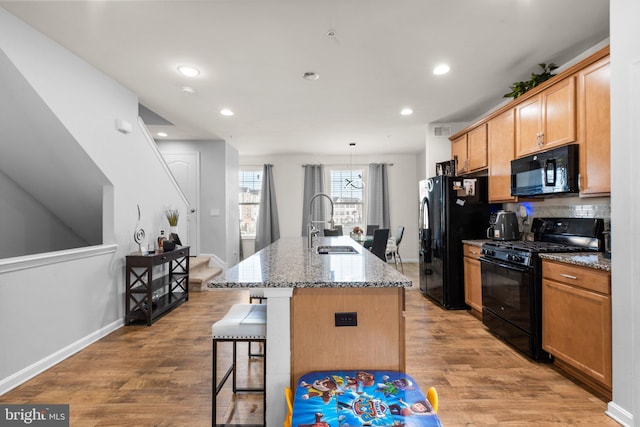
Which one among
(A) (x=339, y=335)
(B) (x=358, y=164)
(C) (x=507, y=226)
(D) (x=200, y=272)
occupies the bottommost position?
(D) (x=200, y=272)

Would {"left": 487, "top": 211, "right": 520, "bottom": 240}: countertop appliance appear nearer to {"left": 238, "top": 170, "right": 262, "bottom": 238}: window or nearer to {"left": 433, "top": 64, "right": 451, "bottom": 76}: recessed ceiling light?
{"left": 433, "top": 64, "right": 451, "bottom": 76}: recessed ceiling light

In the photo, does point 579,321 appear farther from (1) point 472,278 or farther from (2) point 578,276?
(1) point 472,278

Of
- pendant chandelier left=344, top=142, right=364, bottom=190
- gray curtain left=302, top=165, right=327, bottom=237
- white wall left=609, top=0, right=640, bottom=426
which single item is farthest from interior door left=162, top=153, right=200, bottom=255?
white wall left=609, top=0, right=640, bottom=426

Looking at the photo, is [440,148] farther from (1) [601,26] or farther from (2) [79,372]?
(2) [79,372]

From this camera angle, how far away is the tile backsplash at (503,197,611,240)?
250 cm

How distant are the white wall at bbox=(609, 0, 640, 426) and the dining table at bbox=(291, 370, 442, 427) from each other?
1359mm

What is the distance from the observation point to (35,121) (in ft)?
8.54

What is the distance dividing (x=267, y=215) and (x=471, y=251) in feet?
15.9

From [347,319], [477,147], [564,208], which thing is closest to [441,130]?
[477,147]

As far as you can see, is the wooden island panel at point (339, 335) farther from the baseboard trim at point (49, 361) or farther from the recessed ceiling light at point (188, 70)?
the recessed ceiling light at point (188, 70)

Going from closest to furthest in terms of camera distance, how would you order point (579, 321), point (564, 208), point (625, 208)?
point (625, 208)
point (579, 321)
point (564, 208)

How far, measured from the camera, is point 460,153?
430cm

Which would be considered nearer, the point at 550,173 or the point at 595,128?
the point at 595,128

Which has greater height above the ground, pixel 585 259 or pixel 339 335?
pixel 585 259
